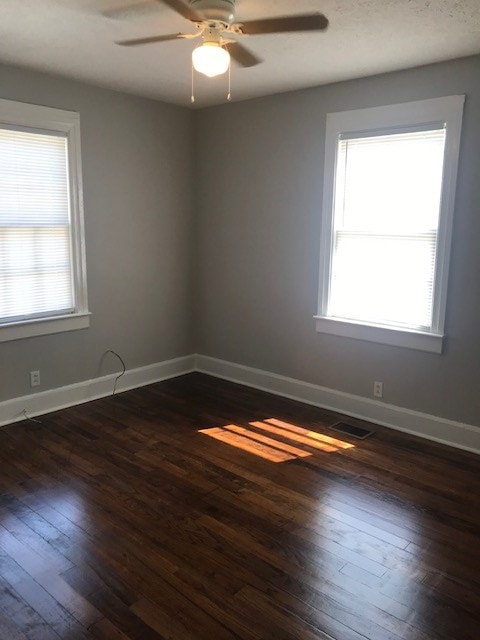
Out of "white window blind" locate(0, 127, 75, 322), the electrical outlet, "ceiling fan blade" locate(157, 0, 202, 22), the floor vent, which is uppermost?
"ceiling fan blade" locate(157, 0, 202, 22)

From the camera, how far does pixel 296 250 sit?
4.20 m

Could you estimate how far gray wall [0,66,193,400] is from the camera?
151 inches

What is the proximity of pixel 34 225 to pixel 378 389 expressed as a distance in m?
2.81

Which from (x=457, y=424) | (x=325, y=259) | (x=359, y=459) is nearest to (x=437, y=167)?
(x=325, y=259)

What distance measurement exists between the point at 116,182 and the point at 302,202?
1.53m

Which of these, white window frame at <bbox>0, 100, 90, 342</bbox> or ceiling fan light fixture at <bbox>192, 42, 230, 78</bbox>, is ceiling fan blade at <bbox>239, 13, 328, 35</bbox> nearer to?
ceiling fan light fixture at <bbox>192, 42, 230, 78</bbox>

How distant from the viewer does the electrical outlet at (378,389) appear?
3.82m

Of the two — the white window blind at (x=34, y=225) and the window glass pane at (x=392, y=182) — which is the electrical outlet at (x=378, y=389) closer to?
the window glass pane at (x=392, y=182)

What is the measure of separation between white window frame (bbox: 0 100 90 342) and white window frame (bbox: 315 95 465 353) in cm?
189

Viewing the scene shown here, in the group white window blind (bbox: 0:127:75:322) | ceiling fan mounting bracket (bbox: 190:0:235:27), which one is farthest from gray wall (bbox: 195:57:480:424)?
ceiling fan mounting bracket (bbox: 190:0:235:27)

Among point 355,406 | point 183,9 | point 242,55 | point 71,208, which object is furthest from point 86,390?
point 183,9

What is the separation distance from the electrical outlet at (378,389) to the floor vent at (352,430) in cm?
29

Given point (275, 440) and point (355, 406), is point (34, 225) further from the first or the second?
point (355, 406)

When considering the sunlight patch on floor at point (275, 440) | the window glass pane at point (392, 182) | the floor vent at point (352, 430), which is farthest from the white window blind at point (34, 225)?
the floor vent at point (352, 430)
